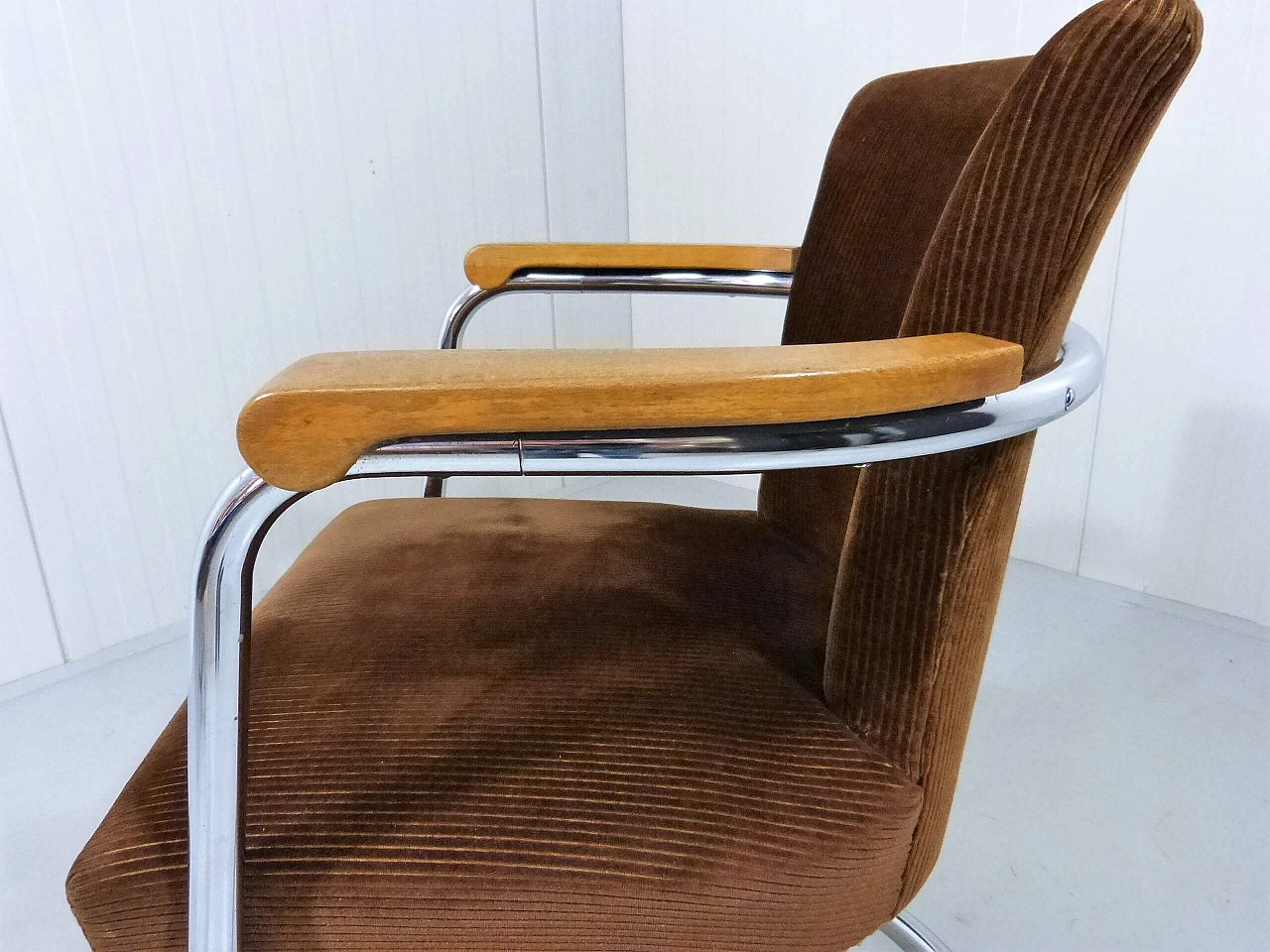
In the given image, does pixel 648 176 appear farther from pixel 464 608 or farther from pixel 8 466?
pixel 464 608

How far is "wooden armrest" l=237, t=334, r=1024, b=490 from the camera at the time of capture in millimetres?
363

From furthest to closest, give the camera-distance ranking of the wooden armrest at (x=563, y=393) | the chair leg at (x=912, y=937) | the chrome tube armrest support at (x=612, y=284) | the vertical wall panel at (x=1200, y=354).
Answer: the vertical wall panel at (x=1200, y=354) → the chrome tube armrest support at (x=612, y=284) → the chair leg at (x=912, y=937) → the wooden armrest at (x=563, y=393)

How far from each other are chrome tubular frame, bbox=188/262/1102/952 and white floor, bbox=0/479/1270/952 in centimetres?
70

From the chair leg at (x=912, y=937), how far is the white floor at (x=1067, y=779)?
0.06 m

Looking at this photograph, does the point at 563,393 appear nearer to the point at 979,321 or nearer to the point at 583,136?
the point at 979,321

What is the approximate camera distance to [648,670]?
0.57m

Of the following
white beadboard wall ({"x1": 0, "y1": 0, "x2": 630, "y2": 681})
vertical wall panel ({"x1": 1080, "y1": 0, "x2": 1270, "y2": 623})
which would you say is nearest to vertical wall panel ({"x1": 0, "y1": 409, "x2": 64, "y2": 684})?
white beadboard wall ({"x1": 0, "y1": 0, "x2": 630, "y2": 681})

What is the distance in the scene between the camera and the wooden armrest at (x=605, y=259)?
93cm

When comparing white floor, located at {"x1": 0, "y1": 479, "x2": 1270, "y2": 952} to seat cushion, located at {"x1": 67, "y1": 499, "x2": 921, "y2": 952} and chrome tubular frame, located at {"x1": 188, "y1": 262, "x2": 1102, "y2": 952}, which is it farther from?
chrome tubular frame, located at {"x1": 188, "y1": 262, "x2": 1102, "y2": 952}

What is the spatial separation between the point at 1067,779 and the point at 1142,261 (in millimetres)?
828

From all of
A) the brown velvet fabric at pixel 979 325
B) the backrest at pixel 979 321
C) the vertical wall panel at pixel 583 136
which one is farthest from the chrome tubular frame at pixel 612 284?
the vertical wall panel at pixel 583 136

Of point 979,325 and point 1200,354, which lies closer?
point 979,325

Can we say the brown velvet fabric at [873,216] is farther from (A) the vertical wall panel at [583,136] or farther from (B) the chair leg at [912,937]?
(A) the vertical wall panel at [583,136]

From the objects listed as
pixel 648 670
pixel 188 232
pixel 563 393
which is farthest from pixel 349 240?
pixel 563 393
